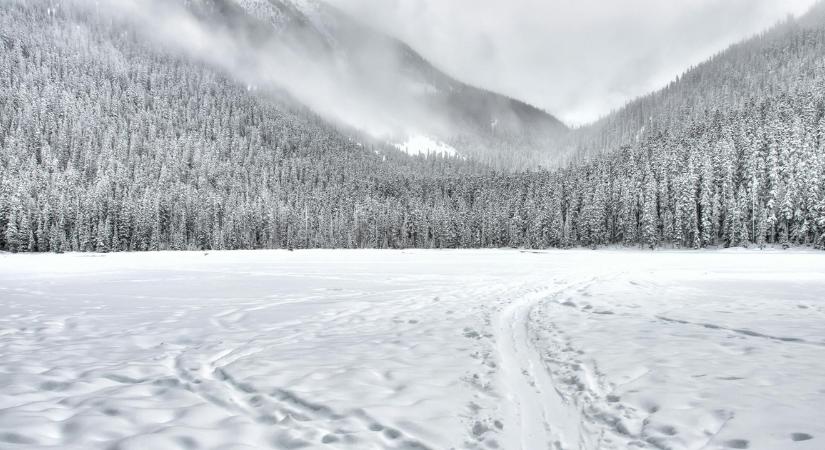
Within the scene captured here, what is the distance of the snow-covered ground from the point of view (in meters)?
4.23

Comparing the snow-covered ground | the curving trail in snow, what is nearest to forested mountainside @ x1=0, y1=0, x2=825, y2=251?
the snow-covered ground

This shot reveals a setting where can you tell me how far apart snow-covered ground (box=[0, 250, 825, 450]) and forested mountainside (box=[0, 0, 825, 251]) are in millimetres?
69630

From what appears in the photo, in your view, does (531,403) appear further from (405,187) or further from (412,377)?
(405,187)

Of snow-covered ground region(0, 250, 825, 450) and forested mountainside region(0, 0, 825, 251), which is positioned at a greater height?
forested mountainside region(0, 0, 825, 251)

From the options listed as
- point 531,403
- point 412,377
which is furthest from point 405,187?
point 531,403

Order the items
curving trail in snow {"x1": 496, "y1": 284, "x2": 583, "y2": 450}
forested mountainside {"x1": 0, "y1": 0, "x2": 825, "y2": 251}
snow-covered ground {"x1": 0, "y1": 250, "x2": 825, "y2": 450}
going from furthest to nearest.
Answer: forested mountainside {"x1": 0, "y1": 0, "x2": 825, "y2": 251}, curving trail in snow {"x1": 496, "y1": 284, "x2": 583, "y2": 450}, snow-covered ground {"x1": 0, "y1": 250, "x2": 825, "y2": 450}

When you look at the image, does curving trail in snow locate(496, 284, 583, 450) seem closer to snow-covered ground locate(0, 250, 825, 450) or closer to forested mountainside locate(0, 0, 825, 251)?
snow-covered ground locate(0, 250, 825, 450)

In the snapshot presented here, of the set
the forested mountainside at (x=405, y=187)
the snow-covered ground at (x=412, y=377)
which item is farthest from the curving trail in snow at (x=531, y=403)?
the forested mountainside at (x=405, y=187)

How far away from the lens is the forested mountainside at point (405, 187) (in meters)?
68.7

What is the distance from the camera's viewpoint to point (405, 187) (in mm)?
172500

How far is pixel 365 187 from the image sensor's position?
173750mm

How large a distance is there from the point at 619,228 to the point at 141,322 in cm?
9231

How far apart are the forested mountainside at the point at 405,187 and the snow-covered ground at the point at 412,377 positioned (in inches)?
2741

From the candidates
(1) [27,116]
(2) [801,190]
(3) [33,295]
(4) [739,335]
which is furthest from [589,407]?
(1) [27,116]
